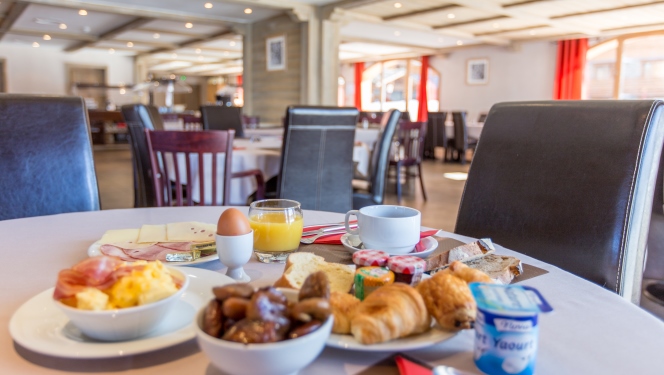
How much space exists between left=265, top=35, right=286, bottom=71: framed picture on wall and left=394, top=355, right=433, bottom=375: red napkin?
817cm

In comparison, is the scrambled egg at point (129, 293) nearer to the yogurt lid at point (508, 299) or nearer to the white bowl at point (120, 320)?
the white bowl at point (120, 320)

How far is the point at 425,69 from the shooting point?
13.5 meters

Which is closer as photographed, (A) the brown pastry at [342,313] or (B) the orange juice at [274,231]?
(A) the brown pastry at [342,313]

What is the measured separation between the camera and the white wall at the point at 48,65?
44.5 feet

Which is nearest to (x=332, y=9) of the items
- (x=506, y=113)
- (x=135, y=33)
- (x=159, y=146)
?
Result: (x=135, y=33)

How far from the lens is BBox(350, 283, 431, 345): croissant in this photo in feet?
1.67

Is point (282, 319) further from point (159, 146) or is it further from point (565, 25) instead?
point (565, 25)

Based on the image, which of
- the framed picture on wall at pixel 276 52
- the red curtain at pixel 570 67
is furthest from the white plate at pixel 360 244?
the red curtain at pixel 570 67

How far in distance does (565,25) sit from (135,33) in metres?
8.34

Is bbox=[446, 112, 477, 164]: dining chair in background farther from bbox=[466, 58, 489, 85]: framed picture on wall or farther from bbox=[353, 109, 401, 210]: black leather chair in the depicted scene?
bbox=[353, 109, 401, 210]: black leather chair

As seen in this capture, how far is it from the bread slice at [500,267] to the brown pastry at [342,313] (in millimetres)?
301

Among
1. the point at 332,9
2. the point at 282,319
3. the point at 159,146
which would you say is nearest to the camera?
the point at 282,319

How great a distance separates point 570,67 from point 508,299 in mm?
11507

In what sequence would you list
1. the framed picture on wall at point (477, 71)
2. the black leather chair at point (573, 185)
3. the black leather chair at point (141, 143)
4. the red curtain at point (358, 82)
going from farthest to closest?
the red curtain at point (358, 82)
the framed picture on wall at point (477, 71)
the black leather chair at point (141, 143)
the black leather chair at point (573, 185)
